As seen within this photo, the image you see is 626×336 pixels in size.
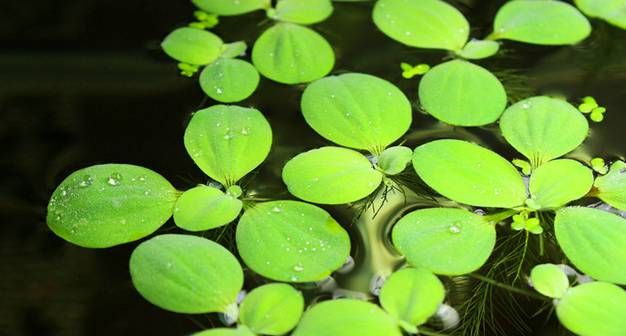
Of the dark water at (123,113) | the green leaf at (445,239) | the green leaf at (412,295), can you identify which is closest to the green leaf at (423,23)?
the dark water at (123,113)

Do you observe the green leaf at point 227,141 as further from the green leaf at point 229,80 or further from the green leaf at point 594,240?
the green leaf at point 594,240

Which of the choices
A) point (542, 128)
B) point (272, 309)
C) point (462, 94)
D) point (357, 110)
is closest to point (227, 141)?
point (357, 110)

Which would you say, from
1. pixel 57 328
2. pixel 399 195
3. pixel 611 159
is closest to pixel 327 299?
pixel 399 195

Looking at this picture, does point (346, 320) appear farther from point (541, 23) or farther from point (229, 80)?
point (541, 23)

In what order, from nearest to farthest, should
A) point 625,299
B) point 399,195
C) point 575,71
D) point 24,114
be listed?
point 625,299 → point 399,195 → point 24,114 → point 575,71

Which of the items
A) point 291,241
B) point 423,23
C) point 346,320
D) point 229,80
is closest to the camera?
point 346,320

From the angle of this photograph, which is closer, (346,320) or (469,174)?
(346,320)

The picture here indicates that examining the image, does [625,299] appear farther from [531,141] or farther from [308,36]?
[308,36]

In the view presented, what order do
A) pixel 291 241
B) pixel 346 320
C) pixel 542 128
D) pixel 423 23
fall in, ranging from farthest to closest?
pixel 423 23 < pixel 542 128 < pixel 291 241 < pixel 346 320
